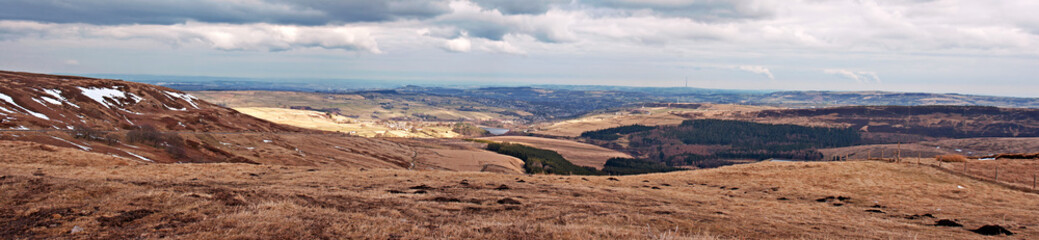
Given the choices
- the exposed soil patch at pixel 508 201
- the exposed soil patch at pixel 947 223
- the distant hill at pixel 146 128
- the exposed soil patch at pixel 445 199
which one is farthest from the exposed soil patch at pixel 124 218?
the distant hill at pixel 146 128

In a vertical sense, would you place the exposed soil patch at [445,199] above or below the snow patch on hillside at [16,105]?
below

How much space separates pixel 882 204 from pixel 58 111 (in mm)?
100422

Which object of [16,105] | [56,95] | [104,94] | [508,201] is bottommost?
[508,201]

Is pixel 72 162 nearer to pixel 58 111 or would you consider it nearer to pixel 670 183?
pixel 58 111

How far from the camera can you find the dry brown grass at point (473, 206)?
59.8 feet

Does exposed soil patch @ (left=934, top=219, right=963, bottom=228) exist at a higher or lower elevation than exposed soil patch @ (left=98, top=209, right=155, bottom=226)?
lower

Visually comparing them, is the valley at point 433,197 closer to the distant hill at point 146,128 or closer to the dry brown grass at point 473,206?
the dry brown grass at point 473,206

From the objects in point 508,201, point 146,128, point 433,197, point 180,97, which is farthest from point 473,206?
point 180,97

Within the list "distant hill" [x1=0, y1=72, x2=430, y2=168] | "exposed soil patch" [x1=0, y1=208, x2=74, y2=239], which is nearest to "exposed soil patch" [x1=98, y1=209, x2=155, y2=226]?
"exposed soil patch" [x1=0, y1=208, x2=74, y2=239]

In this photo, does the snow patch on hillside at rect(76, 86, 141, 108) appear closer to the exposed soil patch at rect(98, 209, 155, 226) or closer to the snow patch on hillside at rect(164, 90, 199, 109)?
the snow patch on hillside at rect(164, 90, 199, 109)

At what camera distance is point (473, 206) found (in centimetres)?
2823

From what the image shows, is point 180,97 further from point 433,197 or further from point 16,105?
point 433,197

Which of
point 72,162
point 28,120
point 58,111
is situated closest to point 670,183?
point 72,162

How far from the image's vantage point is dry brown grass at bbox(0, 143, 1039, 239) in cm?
1822
